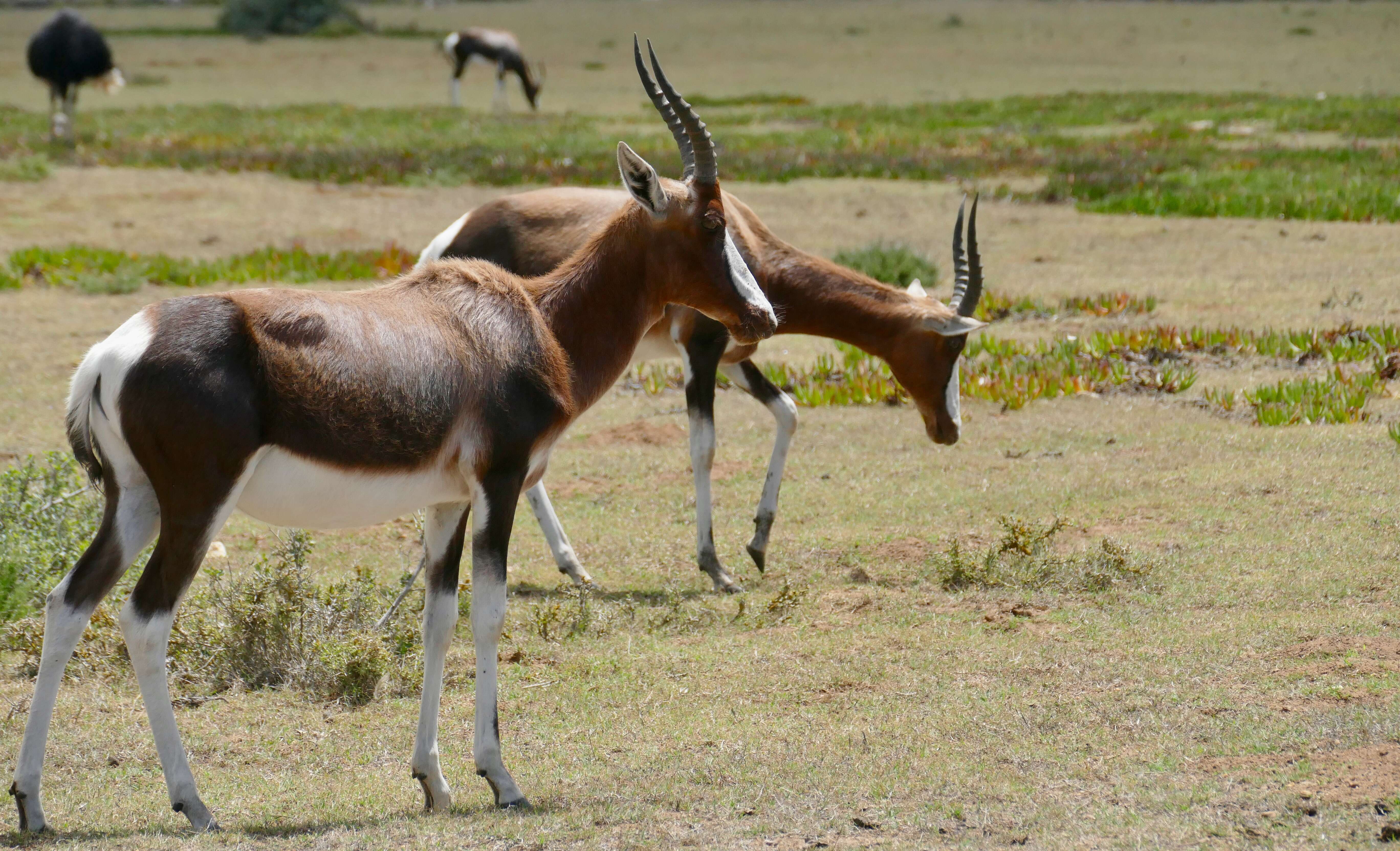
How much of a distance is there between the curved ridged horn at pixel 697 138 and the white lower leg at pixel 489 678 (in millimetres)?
1793

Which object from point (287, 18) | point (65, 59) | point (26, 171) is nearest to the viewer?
point (26, 171)

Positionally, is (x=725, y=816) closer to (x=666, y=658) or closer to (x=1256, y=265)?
(x=666, y=658)

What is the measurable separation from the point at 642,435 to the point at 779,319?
3.21 metres

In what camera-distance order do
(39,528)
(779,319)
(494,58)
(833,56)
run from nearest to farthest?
(39,528) < (779,319) < (494,58) < (833,56)

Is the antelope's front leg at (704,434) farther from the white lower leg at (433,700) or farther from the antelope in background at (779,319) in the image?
the white lower leg at (433,700)

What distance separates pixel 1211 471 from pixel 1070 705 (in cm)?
407

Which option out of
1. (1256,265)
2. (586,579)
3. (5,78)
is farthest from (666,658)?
(5,78)

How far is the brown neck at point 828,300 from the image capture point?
27.6 feet

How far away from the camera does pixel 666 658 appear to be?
6758mm

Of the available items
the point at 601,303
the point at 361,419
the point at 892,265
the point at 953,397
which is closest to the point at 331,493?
the point at 361,419

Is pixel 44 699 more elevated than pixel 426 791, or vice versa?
pixel 44 699

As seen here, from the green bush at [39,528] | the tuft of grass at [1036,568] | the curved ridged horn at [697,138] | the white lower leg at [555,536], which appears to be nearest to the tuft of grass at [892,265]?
the tuft of grass at [1036,568]

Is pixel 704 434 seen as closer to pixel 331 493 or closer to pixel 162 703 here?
pixel 331 493

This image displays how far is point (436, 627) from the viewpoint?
5199 millimetres
